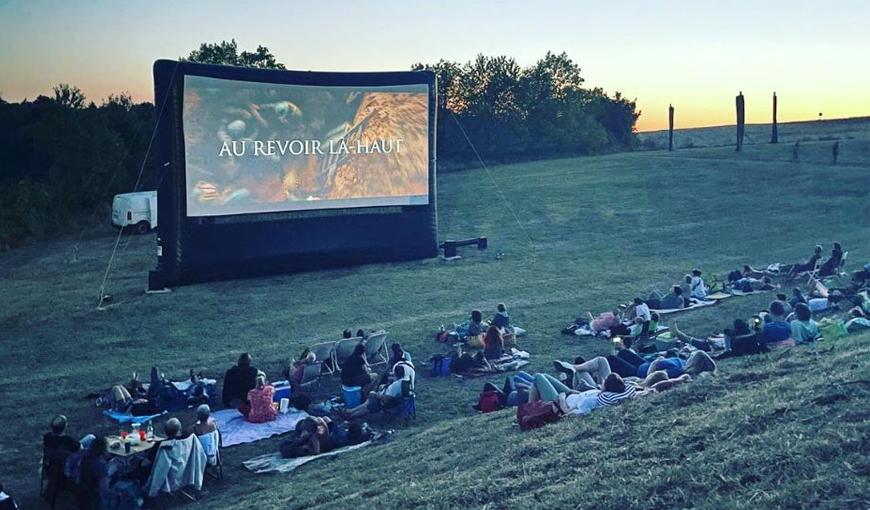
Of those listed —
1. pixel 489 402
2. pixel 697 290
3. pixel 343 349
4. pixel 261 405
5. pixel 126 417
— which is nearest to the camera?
pixel 489 402

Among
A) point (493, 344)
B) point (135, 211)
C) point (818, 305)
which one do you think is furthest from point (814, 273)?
point (135, 211)

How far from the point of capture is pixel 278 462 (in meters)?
9.29

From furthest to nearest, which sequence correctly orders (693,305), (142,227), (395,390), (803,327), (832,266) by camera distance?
(142,227), (832,266), (693,305), (803,327), (395,390)

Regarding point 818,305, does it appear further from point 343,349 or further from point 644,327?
point 343,349

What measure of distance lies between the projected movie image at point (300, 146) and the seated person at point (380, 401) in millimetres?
10124

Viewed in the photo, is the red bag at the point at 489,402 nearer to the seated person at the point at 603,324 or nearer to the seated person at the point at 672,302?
the seated person at the point at 603,324

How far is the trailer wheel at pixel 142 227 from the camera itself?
97.6ft

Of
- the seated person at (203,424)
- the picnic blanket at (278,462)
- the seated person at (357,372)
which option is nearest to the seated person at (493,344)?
the seated person at (357,372)

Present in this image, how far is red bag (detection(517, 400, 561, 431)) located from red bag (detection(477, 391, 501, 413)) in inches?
74.0

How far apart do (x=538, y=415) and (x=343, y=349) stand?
17.9ft

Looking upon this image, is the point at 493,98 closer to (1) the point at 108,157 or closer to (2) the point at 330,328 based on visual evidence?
(1) the point at 108,157

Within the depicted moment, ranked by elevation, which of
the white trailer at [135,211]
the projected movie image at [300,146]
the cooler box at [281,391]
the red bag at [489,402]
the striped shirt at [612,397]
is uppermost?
the projected movie image at [300,146]

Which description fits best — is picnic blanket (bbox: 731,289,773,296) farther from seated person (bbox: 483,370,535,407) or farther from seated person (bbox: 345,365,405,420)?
seated person (bbox: 345,365,405,420)

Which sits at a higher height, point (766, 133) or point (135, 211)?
point (766, 133)
